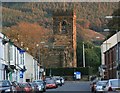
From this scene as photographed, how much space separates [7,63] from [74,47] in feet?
270

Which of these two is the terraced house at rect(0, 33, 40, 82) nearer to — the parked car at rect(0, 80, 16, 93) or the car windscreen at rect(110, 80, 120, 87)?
the parked car at rect(0, 80, 16, 93)

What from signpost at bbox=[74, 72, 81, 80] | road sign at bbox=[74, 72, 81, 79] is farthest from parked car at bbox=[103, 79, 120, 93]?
road sign at bbox=[74, 72, 81, 79]

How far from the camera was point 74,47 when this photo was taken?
488 feet

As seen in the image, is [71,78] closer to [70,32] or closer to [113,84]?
[70,32]

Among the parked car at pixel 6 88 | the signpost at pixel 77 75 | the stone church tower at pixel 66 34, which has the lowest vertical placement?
the parked car at pixel 6 88

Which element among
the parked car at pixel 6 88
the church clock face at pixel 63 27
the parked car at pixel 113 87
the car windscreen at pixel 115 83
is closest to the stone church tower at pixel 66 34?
the church clock face at pixel 63 27

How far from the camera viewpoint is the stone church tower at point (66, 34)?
143875 mm

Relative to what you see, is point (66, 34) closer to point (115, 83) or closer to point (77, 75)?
point (77, 75)

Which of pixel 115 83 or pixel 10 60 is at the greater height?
pixel 10 60

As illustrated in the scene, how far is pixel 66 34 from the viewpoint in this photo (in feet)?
508

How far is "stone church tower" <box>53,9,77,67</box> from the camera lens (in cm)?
14388

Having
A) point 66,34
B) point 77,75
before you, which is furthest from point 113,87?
point 66,34

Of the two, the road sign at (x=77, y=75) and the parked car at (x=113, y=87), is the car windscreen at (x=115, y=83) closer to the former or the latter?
the parked car at (x=113, y=87)

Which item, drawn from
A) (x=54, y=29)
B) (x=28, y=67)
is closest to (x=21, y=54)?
(x=28, y=67)
